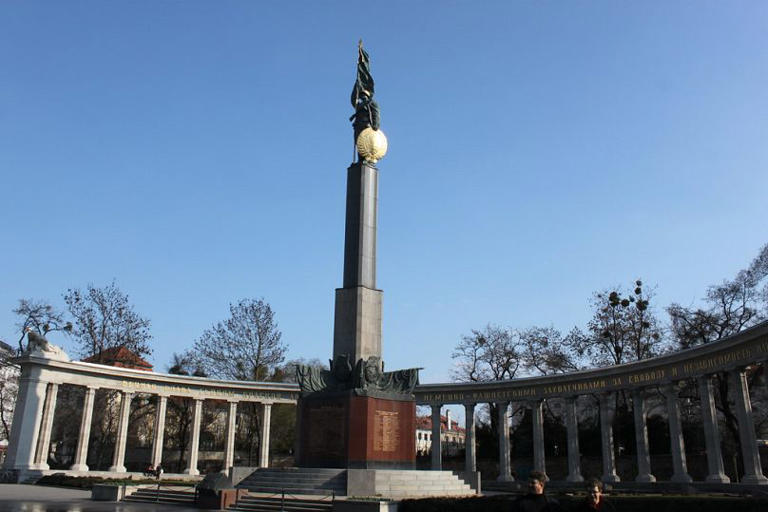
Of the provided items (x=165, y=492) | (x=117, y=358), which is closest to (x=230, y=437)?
(x=117, y=358)

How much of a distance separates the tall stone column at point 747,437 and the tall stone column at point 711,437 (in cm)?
149

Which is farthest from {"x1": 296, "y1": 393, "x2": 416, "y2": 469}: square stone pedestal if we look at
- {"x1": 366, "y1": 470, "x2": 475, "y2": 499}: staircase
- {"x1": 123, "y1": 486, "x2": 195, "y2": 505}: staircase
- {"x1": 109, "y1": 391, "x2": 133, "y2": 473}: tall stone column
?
{"x1": 109, "y1": 391, "x2": 133, "y2": 473}: tall stone column

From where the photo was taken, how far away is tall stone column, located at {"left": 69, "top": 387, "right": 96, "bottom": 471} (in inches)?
1684

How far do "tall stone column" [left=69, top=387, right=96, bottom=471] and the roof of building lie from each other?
6.41 metres

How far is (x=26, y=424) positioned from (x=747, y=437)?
41.6 m

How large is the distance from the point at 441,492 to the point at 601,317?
3110cm

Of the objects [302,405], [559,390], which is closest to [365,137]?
[302,405]

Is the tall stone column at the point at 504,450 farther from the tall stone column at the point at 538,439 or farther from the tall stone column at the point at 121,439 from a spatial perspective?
the tall stone column at the point at 121,439

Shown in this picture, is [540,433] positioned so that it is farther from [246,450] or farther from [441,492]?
[246,450]

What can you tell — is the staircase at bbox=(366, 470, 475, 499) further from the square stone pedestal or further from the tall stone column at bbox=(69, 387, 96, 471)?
the tall stone column at bbox=(69, 387, 96, 471)

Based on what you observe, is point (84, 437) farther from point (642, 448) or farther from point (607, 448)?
point (642, 448)

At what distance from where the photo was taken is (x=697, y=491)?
3344 cm

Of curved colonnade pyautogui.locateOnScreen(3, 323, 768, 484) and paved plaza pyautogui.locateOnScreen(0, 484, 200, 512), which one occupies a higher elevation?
curved colonnade pyautogui.locateOnScreen(3, 323, 768, 484)

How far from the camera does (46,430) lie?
4228 centimetres
